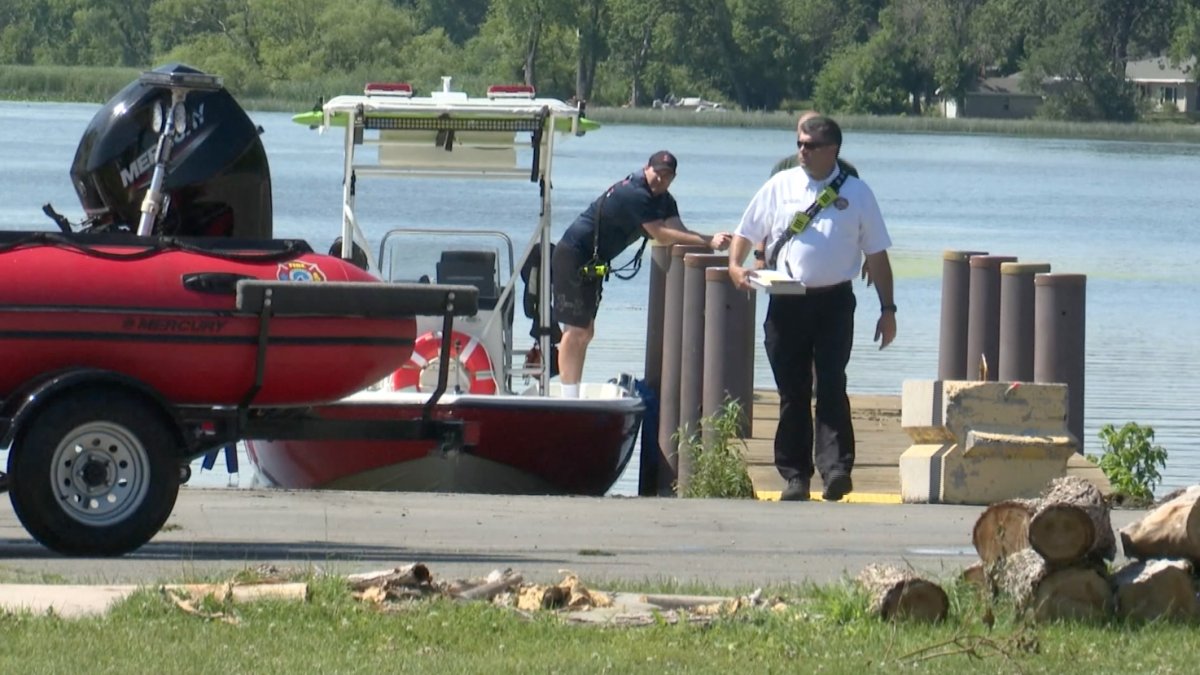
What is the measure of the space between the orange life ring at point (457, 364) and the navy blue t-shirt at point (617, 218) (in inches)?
35.3

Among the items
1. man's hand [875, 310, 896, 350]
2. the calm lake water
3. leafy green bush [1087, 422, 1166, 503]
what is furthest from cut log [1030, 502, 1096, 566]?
the calm lake water

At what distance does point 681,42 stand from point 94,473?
112 meters

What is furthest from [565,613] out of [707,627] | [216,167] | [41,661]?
[216,167]

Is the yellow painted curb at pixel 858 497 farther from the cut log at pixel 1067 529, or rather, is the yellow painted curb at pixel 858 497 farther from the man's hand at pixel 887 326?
the cut log at pixel 1067 529

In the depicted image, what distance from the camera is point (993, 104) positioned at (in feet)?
396

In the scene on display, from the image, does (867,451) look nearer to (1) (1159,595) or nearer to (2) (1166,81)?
(1) (1159,595)

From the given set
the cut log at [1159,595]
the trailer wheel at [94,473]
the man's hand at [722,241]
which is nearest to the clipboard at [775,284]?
the man's hand at [722,241]

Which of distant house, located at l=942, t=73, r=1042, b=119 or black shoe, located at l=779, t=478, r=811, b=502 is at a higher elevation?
distant house, located at l=942, t=73, r=1042, b=119

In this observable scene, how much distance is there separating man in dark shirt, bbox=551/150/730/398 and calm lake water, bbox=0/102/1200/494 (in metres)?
2.27

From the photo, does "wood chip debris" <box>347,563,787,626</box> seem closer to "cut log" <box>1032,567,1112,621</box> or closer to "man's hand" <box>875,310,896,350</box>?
"cut log" <box>1032,567,1112,621</box>

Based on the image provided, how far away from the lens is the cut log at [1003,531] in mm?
7160

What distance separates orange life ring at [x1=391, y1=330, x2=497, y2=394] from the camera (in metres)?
12.9

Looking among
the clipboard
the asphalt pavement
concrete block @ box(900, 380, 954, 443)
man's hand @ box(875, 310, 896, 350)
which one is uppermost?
the clipboard

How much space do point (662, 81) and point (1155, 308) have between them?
88023 millimetres
